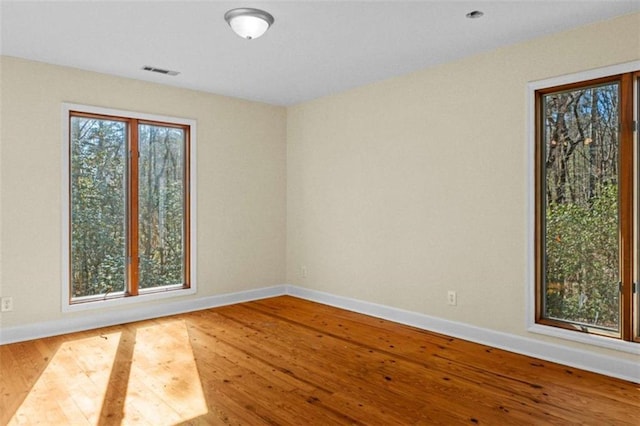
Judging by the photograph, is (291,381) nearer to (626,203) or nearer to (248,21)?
(248,21)

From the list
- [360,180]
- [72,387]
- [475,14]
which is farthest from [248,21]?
[72,387]

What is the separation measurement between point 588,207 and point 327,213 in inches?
113

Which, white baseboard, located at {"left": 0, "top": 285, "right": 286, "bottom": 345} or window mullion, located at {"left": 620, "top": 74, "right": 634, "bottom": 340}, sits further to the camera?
white baseboard, located at {"left": 0, "top": 285, "right": 286, "bottom": 345}

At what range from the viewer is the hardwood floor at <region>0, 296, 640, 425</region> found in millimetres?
2457

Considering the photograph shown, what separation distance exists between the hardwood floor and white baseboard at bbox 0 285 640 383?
4.2 inches

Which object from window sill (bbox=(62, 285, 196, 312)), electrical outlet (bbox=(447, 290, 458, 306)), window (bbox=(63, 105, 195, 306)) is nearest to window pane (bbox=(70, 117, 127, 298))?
window (bbox=(63, 105, 195, 306))

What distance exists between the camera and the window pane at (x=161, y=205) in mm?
4680

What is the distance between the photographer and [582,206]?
3270 millimetres

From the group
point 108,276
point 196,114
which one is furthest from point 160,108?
point 108,276

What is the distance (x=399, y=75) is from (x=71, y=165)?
11.3 feet

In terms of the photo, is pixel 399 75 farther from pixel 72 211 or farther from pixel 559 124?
pixel 72 211

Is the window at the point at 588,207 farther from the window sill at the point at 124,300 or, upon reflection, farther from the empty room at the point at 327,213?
the window sill at the point at 124,300

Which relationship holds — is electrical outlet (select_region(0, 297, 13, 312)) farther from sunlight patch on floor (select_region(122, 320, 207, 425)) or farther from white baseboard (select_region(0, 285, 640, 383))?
sunlight patch on floor (select_region(122, 320, 207, 425))

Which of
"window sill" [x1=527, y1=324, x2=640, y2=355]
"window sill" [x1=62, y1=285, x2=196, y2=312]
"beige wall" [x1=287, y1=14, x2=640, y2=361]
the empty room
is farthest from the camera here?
"window sill" [x1=62, y1=285, x2=196, y2=312]
